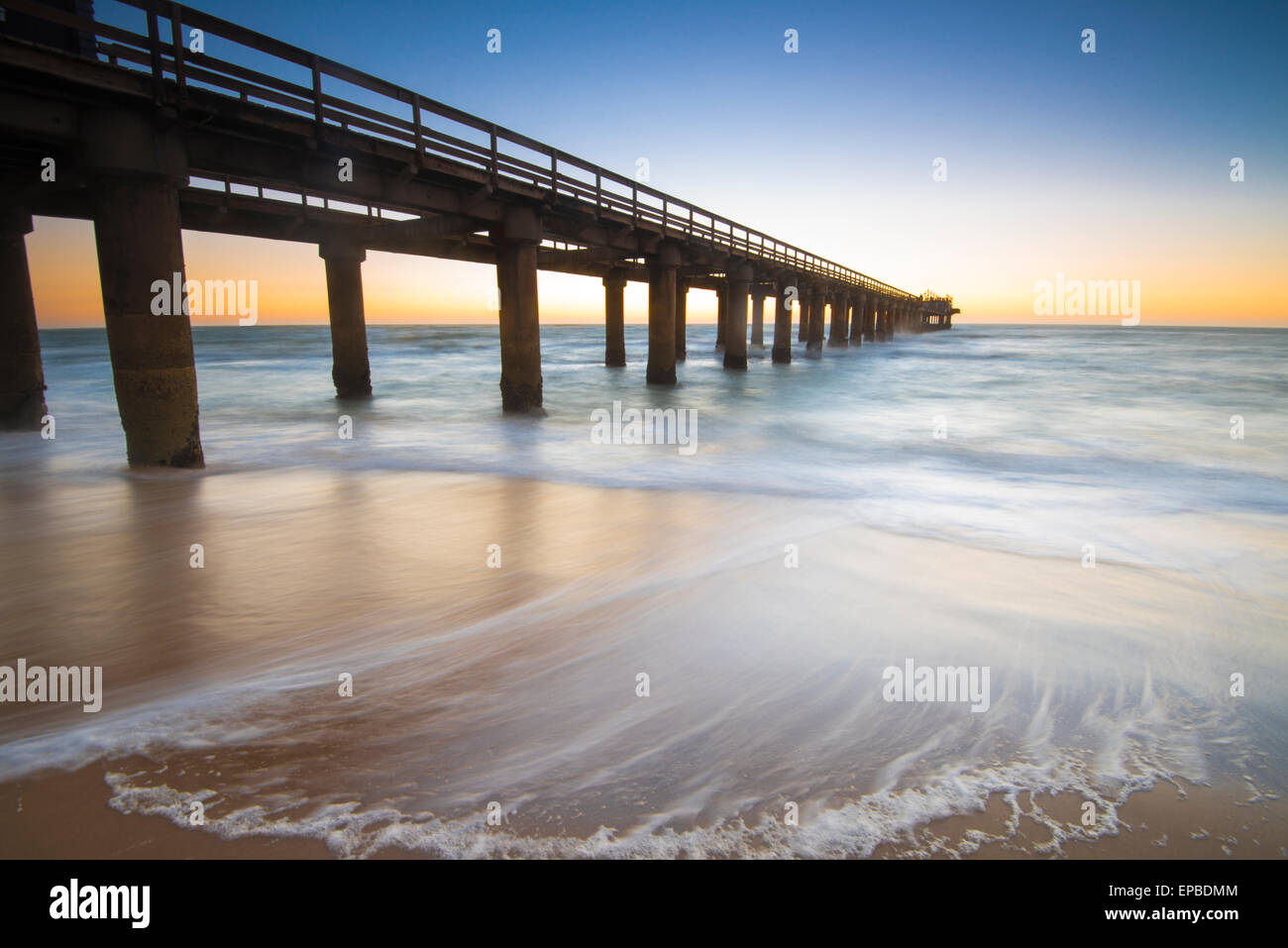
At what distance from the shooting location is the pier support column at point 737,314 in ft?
80.3

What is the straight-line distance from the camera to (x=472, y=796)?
249 cm

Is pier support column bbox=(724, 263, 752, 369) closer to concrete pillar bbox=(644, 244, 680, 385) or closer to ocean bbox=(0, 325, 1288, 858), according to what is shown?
concrete pillar bbox=(644, 244, 680, 385)

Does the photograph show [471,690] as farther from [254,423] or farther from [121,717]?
[254,423]

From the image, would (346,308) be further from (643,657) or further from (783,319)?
(783,319)

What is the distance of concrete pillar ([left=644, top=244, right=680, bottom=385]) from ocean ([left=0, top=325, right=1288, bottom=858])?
1197 cm

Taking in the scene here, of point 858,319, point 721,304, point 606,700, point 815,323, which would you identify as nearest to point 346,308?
point 606,700

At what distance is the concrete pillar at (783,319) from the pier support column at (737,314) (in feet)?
11.2

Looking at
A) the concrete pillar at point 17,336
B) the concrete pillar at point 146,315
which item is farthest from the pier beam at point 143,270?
the concrete pillar at point 17,336

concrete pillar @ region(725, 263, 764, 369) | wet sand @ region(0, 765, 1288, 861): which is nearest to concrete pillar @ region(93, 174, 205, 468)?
wet sand @ region(0, 765, 1288, 861)

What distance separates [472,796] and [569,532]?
12.8ft

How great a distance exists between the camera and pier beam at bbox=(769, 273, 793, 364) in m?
31.0

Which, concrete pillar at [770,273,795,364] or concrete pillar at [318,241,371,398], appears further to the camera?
concrete pillar at [770,273,795,364]

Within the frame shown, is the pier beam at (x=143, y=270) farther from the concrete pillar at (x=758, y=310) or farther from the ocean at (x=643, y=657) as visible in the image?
the concrete pillar at (x=758, y=310)
